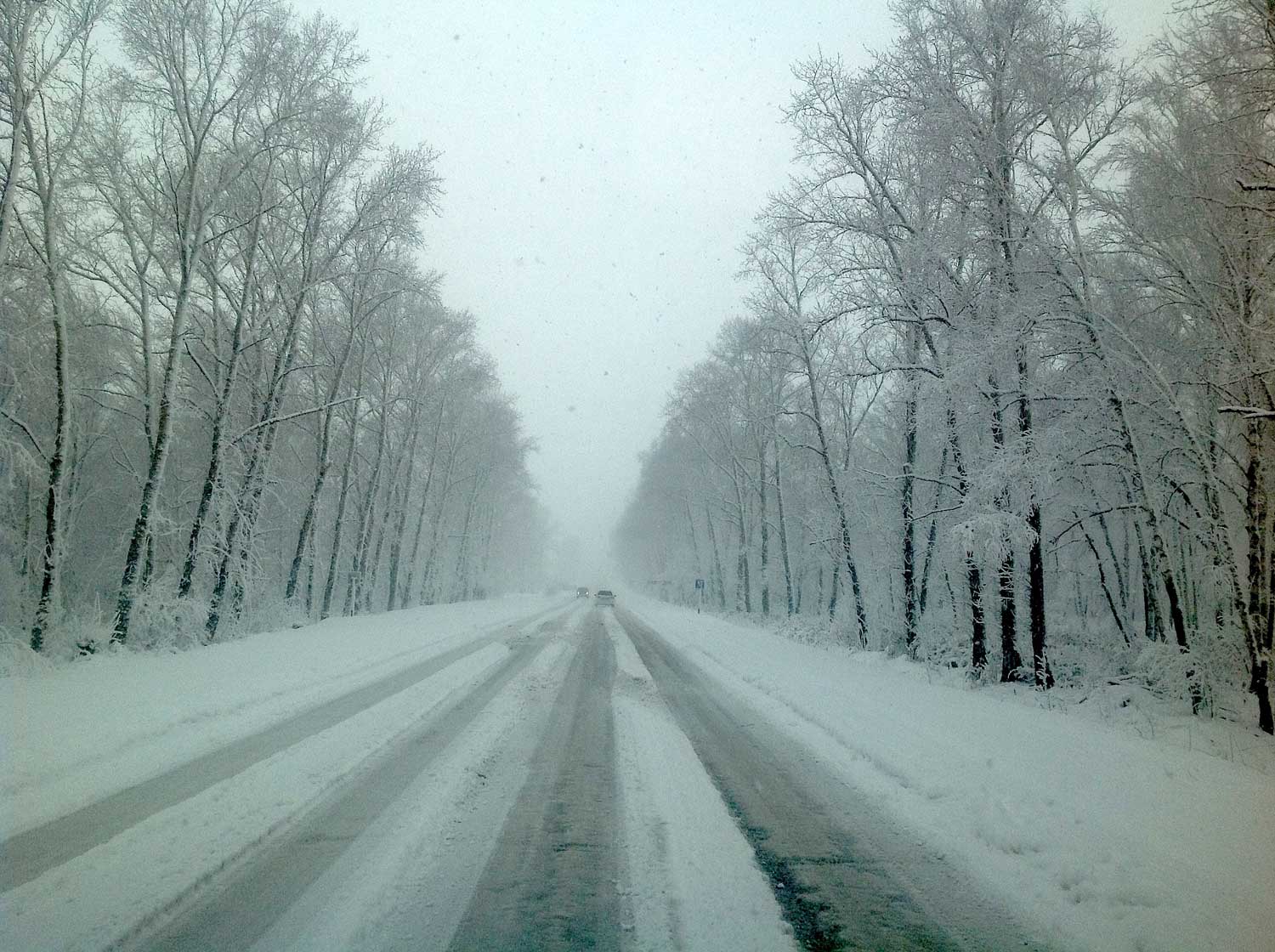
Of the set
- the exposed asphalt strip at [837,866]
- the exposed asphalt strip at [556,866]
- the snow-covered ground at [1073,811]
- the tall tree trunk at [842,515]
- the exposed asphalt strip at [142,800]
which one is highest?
the tall tree trunk at [842,515]

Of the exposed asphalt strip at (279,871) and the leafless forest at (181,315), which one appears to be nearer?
the exposed asphalt strip at (279,871)

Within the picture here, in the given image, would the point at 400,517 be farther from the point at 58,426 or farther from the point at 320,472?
the point at 58,426

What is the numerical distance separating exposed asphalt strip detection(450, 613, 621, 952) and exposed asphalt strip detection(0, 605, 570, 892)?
2528mm

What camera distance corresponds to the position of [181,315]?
13203 mm

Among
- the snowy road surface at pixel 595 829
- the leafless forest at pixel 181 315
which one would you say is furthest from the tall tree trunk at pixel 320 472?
the snowy road surface at pixel 595 829

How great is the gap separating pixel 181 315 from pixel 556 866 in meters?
14.0

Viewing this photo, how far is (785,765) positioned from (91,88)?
1687 centimetres

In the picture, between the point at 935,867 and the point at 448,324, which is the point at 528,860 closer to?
the point at 935,867

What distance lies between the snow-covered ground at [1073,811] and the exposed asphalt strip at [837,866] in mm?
262

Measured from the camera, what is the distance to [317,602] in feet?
122

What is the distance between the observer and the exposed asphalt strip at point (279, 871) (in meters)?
3.09

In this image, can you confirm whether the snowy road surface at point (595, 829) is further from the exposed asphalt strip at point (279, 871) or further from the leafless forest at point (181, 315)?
the leafless forest at point (181, 315)

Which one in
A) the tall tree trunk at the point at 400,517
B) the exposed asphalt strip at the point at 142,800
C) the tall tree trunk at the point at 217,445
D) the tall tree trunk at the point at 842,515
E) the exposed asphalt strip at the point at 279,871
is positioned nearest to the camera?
the exposed asphalt strip at the point at 279,871

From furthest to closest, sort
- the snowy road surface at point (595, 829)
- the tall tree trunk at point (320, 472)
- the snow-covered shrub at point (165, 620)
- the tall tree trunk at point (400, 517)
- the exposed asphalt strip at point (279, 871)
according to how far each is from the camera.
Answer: the tall tree trunk at point (400, 517) < the tall tree trunk at point (320, 472) < the snow-covered shrub at point (165, 620) < the snowy road surface at point (595, 829) < the exposed asphalt strip at point (279, 871)
